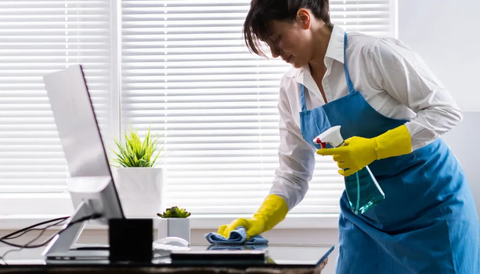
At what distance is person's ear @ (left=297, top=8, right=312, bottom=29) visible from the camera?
1.73 meters

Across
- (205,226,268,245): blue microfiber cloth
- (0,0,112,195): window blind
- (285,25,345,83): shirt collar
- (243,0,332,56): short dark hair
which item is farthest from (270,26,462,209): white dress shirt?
(0,0,112,195): window blind

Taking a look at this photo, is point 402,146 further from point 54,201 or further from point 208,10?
point 54,201

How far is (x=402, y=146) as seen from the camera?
1557mm

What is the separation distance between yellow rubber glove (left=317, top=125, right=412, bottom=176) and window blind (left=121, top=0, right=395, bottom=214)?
3.44 feet

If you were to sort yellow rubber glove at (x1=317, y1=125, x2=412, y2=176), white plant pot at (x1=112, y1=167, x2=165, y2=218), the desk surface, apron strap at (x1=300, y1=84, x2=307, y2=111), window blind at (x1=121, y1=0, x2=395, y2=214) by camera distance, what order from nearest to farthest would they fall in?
the desk surface < yellow rubber glove at (x1=317, y1=125, x2=412, y2=176) < apron strap at (x1=300, y1=84, x2=307, y2=111) < white plant pot at (x1=112, y1=167, x2=165, y2=218) < window blind at (x1=121, y1=0, x2=395, y2=214)

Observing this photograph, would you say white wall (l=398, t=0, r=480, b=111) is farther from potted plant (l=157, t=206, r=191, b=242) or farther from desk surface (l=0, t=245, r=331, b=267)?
desk surface (l=0, t=245, r=331, b=267)

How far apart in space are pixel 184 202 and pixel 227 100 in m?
0.51

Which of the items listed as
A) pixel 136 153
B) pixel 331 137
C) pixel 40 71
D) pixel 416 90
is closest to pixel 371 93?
pixel 416 90

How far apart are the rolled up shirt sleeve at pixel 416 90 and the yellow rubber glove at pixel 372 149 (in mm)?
30

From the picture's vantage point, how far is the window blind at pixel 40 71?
8.82 ft

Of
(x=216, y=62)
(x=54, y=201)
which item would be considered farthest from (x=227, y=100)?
(x=54, y=201)

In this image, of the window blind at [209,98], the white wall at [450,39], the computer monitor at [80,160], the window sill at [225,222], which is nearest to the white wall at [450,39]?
the white wall at [450,39]

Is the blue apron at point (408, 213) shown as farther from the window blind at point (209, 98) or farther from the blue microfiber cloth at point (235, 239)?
the window blind at point (209, 98)

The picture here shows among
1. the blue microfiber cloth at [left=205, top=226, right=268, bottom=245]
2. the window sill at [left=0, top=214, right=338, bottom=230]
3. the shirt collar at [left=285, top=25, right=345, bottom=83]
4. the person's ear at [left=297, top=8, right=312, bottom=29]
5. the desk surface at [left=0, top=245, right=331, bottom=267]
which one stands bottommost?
the window sill at [left=0, top=214, right=338, bottom=230]
